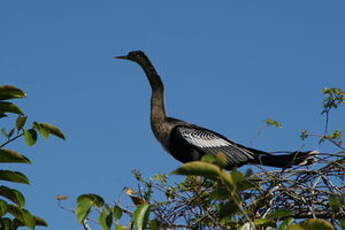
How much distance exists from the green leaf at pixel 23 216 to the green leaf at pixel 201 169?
119cm

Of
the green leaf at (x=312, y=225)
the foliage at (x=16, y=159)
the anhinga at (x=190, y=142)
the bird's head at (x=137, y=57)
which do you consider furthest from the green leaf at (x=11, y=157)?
the bird's head at (x=137, y=57)

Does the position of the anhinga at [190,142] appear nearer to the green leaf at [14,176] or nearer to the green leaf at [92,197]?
the green leaf at [14,176]

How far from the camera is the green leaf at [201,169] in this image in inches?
67.8

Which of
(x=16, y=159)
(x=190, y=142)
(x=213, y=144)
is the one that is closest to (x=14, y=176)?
(x=16, y=159)

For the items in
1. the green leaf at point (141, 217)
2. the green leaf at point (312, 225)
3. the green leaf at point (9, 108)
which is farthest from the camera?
the green leaf at point (9, 108)

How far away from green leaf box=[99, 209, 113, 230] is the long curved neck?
3.92 m

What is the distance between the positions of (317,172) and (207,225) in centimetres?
70

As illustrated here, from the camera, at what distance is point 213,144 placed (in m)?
6.40

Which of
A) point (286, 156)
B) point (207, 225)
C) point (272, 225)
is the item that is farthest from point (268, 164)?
point (272, 225)

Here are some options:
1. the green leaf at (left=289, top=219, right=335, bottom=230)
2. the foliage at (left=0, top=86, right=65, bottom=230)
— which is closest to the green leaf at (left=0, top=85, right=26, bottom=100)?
the foliage at (left=0, top=86, right=65, bottom=230)

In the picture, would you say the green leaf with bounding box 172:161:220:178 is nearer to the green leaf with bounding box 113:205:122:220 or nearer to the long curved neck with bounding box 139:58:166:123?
the green leaf with bounding box 113:205:122:220

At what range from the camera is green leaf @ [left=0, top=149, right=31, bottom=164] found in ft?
8.94

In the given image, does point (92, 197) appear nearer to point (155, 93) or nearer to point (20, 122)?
point (20, 122)

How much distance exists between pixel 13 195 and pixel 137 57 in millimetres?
4299
